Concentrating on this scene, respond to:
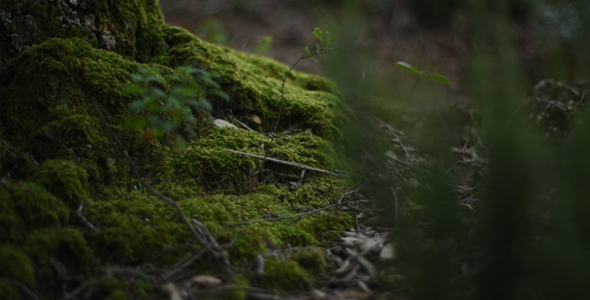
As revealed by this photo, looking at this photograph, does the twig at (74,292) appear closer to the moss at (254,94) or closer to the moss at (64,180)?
the moss at (64,180)

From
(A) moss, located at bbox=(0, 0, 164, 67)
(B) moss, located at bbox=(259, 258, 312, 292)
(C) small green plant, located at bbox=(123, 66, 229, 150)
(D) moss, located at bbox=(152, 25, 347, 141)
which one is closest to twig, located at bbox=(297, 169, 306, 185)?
(D) moss, located at bbox=(152, 25, 347, 141)

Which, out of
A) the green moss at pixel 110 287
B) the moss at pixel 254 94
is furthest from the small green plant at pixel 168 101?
the green moss at pixel 110 287

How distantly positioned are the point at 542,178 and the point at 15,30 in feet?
8.01

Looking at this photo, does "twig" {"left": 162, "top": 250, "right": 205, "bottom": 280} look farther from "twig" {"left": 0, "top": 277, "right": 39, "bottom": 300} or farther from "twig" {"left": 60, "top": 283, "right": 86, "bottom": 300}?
"twig" {"left": 0, "top": 277, "right": 39, "bottom": 300}

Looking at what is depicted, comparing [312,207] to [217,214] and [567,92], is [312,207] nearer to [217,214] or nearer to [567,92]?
[217,214]

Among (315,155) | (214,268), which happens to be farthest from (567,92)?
(214,268)

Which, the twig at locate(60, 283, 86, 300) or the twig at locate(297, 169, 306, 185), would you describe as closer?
the twig at locate(60, 283, 86, 300)

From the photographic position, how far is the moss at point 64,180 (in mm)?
1629

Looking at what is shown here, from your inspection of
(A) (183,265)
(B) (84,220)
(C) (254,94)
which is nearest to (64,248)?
(B) (84,220)

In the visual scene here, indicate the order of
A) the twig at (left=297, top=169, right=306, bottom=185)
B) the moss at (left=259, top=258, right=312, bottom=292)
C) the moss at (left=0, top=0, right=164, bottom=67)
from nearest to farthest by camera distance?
the moss at (left=259, top=258, right=312, bottom=292), the moss at (left=0, top=0, right=164, bottom=67), the twig at (left=297, top=169, right=306, bottom=185)

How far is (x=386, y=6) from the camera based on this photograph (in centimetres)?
851

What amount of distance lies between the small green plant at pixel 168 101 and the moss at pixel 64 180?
0.31 m

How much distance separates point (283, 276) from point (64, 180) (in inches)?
37.0

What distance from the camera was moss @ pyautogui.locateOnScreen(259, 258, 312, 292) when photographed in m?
1.50
